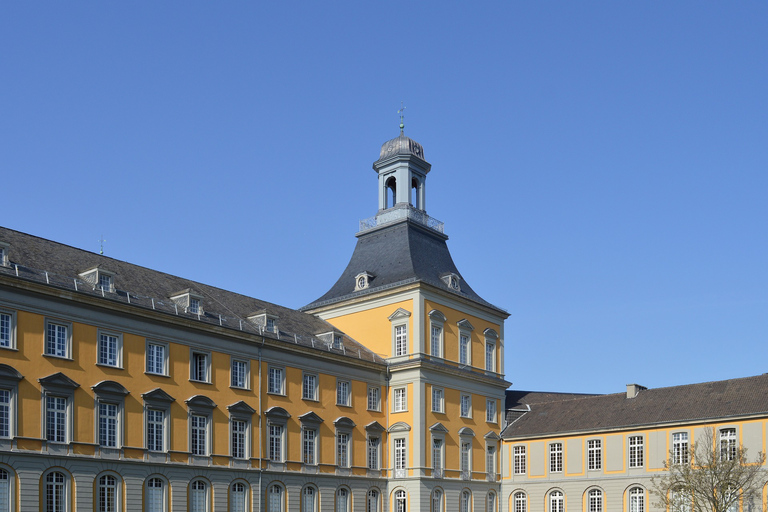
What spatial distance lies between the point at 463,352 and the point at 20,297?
3385 centimetres

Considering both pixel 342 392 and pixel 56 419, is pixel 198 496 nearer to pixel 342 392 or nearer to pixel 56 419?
pixel 56 419

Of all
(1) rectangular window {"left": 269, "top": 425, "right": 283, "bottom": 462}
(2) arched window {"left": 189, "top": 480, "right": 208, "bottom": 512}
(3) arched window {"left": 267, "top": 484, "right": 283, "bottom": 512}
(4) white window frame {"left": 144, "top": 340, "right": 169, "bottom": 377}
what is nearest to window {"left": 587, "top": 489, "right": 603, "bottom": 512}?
(3) arched window {"left": 267, "top": 484, "right": 283, "bottom": 512}

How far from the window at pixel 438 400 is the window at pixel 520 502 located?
9416 mm

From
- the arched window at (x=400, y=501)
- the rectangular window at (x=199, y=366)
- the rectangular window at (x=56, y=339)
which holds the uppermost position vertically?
the rectangular window at (x=56, y=339)

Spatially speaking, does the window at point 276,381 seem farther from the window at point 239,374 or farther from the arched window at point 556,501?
the arched window at point 556,501

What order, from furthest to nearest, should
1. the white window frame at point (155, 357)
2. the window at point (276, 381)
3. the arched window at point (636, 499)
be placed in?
the arched window at point (636, 499) → the window at point (276, 381) → the white window frame at point (155, 357)

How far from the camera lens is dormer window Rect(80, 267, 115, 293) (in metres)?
47.4

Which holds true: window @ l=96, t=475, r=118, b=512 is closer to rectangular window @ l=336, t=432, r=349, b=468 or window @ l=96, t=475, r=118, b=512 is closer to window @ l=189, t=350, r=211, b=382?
window @ l=189, t=350, r=211, b=382

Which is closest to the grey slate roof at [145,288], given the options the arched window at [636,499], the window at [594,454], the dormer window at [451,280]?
the dormer window at [451,280]

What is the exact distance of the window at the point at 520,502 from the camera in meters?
66.1

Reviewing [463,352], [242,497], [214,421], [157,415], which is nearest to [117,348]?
[157,415]

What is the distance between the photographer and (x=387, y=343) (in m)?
64.9

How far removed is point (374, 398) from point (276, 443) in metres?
10.3

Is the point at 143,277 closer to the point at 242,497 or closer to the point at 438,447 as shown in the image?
the point at 242,497
